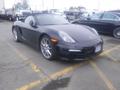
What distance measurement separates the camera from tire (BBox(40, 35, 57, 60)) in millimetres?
6455

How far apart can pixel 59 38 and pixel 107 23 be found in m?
5.58

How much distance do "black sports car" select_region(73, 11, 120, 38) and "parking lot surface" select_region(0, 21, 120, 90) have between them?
11.8 feet

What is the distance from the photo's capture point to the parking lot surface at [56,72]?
4.84 m

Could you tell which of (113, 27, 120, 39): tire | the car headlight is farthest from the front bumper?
(113, 27, 120, 39): tire

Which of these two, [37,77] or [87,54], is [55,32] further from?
[37,77]

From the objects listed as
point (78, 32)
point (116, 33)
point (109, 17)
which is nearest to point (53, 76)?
point (78, 32)

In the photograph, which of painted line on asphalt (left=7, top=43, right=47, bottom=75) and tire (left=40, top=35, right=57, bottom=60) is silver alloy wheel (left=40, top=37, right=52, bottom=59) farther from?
painted line on asphalt (left=7, top=43, right=47, bottom=75)

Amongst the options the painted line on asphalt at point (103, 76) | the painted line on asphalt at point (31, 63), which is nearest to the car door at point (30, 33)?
the painted line on asphalt at point (31, 63)

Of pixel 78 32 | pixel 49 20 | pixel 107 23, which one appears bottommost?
pixel 107 23

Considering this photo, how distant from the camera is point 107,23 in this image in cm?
1132

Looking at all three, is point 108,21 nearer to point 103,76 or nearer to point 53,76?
point 103,76

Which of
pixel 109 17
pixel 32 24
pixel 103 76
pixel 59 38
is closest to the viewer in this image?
pixel 103 76

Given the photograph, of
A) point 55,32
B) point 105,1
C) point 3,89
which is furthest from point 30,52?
point 105,1

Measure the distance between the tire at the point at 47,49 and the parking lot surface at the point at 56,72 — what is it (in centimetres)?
16
